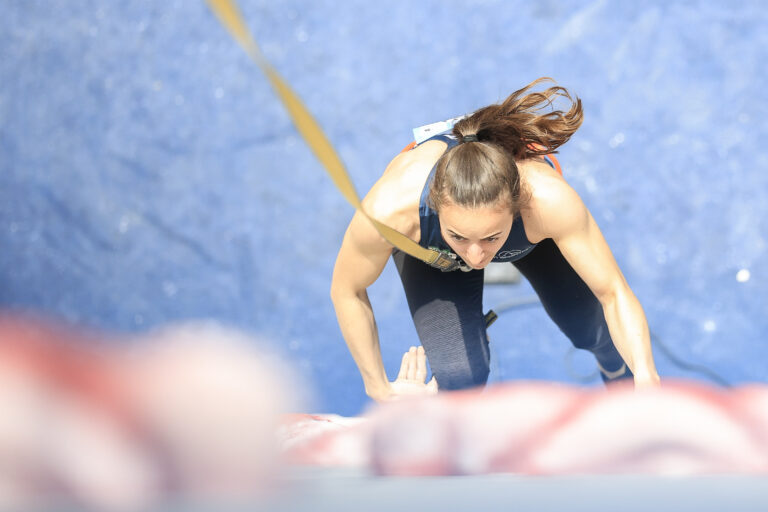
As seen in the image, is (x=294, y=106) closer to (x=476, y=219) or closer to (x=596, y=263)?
(x=476, y=219)

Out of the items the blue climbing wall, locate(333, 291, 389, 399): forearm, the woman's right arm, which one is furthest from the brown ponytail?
the blue climbing wall

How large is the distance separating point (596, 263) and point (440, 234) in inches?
9.4

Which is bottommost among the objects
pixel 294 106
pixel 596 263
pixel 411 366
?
pixel 294 106

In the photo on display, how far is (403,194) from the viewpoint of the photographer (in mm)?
1152

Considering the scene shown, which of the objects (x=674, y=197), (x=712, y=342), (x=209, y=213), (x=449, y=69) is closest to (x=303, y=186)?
(x=209, y=213)

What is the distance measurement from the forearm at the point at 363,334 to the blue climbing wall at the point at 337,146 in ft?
4.00

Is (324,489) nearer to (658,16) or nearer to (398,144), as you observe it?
(398,144)

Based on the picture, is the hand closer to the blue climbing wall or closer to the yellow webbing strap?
the yellow webbing strap

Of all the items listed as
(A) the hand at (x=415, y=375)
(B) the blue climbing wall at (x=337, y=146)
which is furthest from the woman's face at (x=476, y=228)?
(B) the blue climbing wall at (x=337, y=146)

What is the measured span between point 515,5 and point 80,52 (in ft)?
5.39

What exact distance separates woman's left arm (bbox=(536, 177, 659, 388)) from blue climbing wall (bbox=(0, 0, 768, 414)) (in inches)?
52.0

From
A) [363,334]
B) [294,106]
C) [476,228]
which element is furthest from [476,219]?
[294,106]

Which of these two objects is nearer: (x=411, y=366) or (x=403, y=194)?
(x=403, y=194)

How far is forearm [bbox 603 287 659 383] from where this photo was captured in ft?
3.53
